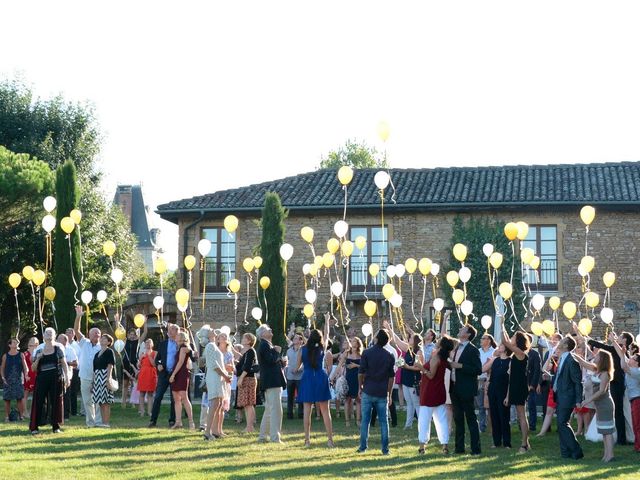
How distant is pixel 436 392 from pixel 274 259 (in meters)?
13.7

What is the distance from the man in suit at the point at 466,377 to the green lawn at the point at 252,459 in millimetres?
491

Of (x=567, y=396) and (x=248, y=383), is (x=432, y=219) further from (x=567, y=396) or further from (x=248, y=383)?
(x=567, y=396)

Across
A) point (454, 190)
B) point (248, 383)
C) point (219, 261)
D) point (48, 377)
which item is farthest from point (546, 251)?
point (48, 377)

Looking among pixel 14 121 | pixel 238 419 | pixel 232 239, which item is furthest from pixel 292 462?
pixel 14 121

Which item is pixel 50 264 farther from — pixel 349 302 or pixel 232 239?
pixel 349 302

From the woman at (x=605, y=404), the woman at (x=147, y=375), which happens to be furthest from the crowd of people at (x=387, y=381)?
the woman at (x=147, y=375)

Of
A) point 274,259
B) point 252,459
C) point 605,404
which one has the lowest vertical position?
point 252,459

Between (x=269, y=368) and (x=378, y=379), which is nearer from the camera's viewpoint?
(x=378, y=379)

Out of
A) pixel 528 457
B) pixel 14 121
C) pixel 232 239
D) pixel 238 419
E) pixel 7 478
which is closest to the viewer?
pixel 7 478

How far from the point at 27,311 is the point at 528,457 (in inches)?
792

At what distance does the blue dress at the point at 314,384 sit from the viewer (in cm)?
1326

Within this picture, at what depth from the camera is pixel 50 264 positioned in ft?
90.9

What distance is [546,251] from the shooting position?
28062mm

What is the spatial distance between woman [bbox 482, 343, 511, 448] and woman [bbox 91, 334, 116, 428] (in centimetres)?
591
